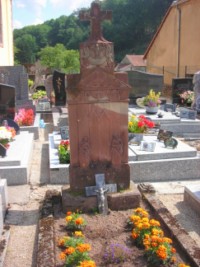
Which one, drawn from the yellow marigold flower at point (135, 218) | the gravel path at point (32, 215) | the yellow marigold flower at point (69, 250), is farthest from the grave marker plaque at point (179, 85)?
the yellow marigold flower at point (69, 250)

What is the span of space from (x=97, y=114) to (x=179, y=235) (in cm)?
207

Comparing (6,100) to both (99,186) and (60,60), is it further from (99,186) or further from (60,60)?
(60,60)

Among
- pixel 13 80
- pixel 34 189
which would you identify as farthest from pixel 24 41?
pixel 34 189

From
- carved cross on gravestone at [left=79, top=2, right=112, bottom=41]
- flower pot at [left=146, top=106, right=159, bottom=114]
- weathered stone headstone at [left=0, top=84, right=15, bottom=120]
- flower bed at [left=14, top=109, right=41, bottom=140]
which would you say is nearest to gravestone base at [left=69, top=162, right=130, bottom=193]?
carved cross on gravestone at [left=79, top=2, right=112, bottom=41]

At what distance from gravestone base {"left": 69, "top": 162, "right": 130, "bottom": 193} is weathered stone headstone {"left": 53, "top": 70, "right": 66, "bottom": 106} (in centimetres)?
1025

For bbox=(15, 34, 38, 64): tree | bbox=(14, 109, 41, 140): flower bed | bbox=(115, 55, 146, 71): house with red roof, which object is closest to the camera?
bbox=(14, 109, 41, 140): flower bed

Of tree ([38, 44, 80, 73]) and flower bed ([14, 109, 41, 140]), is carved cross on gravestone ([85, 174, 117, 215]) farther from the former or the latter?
tree ([38, 44, 80, 73])

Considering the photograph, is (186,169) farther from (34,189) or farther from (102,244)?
(102,244)

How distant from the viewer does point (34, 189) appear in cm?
679

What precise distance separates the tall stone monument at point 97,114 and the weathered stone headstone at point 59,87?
32.4ft

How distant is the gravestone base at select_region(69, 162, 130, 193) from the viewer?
5.38 metres

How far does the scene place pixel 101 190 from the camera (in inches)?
206

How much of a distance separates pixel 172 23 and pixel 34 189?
76.7ft

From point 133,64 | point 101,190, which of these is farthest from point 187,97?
point 133,64
